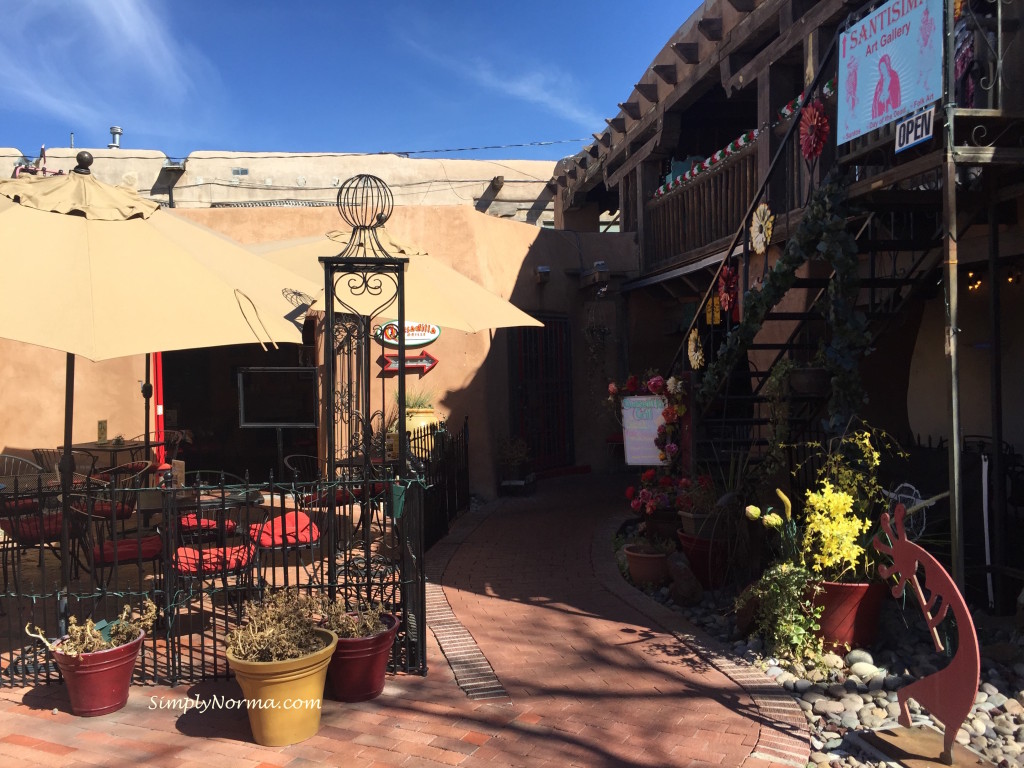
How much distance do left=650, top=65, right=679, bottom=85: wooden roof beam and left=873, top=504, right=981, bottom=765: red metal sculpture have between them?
7.95 meters

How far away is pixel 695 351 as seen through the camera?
273 inches

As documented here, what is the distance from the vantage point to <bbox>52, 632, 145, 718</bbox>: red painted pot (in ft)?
12.2

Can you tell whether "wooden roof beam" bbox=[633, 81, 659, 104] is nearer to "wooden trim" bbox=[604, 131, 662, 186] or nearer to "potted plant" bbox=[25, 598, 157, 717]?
"wooden trim" bbox=[604, 131, 662, 186]

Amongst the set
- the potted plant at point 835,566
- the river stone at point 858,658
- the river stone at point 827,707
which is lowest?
the river stone at point 827,707

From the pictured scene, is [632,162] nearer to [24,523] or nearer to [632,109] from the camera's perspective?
[632,109]

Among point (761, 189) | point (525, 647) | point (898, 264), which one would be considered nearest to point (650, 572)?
point (525, 647)

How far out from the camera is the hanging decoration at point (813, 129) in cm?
592

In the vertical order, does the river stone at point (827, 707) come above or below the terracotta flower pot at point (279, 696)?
below

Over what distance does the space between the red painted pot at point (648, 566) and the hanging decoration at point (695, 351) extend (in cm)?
172

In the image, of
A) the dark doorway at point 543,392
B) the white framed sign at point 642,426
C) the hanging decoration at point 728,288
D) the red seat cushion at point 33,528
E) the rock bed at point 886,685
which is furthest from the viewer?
the dark doorway at point 543,392

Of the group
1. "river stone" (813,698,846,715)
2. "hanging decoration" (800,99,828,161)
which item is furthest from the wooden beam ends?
"river stone" (813,698,846,715)

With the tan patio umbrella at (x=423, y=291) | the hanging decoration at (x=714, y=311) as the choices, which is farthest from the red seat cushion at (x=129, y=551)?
the hanging decoration at (x=714, y=311)

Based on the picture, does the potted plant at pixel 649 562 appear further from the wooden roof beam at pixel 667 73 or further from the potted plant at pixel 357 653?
the wooden roof beam at pixel 667 73

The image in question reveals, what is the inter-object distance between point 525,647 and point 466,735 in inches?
47.7
